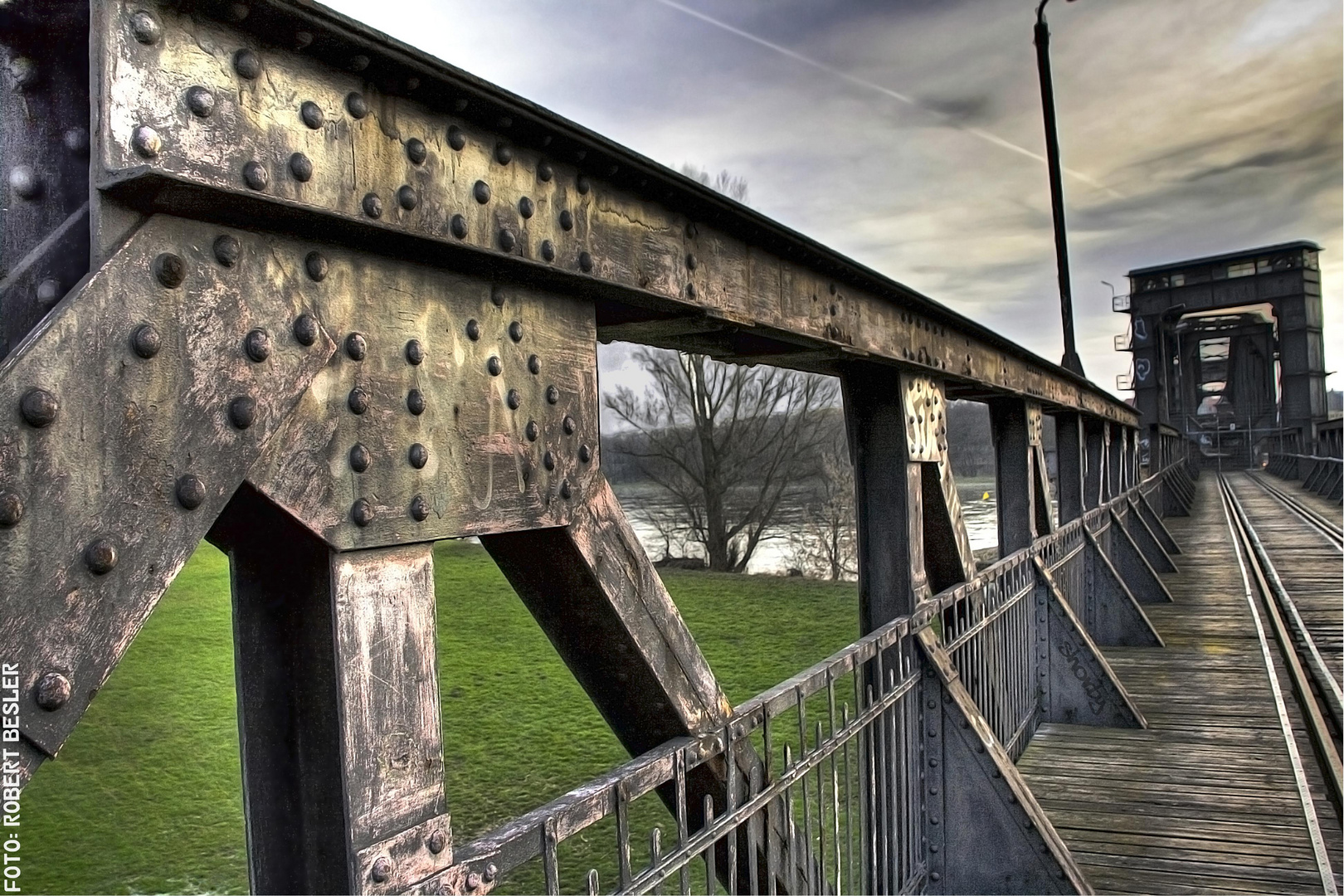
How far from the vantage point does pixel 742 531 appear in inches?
1064

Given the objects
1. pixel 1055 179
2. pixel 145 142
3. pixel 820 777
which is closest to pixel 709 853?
pixel 820 777

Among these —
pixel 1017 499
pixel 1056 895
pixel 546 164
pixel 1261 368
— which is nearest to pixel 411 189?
pixel 546 164

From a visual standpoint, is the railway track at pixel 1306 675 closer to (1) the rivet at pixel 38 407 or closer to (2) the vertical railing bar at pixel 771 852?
(2) the vertical railing bar at pixel 771 852

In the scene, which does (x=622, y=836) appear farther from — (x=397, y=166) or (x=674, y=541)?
(x=674, y=541)


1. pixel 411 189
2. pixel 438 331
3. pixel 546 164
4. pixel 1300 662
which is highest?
pixel 546 164

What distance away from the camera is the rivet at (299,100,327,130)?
1.33 metres

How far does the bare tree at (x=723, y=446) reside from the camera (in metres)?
24.4

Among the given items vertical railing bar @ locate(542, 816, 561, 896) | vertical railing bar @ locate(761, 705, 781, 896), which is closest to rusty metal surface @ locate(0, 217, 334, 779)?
vertical railing bar @ locate(542, 816, 561, 896)

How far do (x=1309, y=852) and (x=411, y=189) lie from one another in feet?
18.3

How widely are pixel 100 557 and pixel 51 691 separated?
0.16 m

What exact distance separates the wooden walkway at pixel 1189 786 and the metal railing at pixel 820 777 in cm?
49

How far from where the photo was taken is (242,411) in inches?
49.3

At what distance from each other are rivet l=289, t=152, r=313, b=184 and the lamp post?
46.2ft

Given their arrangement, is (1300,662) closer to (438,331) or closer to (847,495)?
(438,331)
